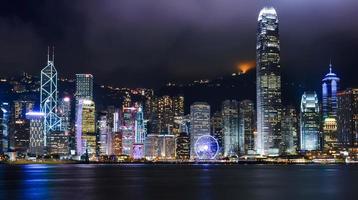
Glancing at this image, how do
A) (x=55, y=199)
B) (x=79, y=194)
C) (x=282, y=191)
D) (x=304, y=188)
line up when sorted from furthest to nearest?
(x=304, y=188)
(x=282, y=191)
(x=79, y=194)
(x=55, y=199)

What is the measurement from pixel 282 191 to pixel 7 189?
3965 cm

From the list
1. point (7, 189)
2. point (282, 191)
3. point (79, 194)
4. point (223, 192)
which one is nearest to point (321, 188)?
point (282, 191)

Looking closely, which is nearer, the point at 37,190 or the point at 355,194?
the point at 355,194

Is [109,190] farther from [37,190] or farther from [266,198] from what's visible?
[266,198]

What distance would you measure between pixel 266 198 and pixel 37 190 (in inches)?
1341

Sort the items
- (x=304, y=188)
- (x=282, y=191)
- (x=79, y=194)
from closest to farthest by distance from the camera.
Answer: (x=79, y=194)
(x=282, y=191)
(x=304, y=188)

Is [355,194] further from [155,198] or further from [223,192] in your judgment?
[155,198]

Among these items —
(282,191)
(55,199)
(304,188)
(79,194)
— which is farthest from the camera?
(304,188)

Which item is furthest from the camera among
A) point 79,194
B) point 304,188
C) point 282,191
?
point 304,188

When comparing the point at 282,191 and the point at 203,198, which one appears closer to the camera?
the point at 203,198

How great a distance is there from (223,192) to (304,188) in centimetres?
1423

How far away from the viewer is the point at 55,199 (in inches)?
2972

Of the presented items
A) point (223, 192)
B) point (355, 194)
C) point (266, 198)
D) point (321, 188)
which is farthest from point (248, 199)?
point (321, 188)

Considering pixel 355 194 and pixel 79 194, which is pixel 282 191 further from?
pixel 79 194
